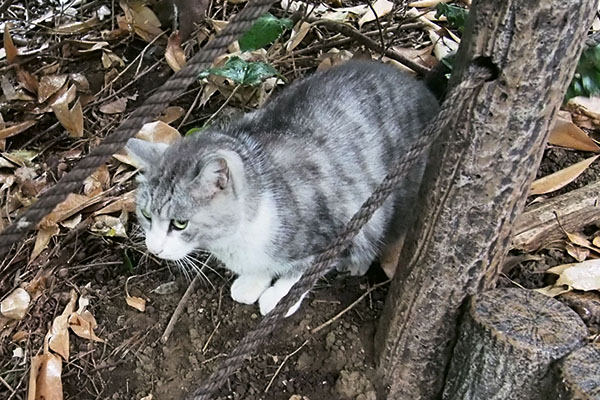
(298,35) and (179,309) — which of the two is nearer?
(179,309)

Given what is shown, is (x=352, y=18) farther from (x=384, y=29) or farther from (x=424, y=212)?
(x=424, y=212)

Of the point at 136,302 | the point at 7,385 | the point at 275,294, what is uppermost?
the point at 275,294

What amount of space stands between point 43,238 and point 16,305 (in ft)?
0.73

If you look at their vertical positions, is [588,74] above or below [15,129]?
above

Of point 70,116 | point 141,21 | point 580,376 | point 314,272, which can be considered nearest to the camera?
point 314,272

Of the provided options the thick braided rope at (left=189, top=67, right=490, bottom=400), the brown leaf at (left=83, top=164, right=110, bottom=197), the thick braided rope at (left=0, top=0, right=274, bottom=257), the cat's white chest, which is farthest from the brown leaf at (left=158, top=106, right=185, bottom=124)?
the thick braided rope at (left=0, top=0, right=274, bottom=257)

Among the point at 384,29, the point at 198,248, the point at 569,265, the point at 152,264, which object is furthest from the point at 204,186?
the point at 384,29

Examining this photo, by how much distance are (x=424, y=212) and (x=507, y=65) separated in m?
0.37

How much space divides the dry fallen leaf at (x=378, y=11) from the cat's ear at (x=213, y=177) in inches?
49.3

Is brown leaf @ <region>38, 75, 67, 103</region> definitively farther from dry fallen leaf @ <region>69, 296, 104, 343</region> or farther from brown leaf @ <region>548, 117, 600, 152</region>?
brown leaf @ <region>548, 117, 600, 152</region>

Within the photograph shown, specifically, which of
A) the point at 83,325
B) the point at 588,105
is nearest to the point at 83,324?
the point at 83,325

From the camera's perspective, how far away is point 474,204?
4.52ft

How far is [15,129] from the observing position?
2312 mm

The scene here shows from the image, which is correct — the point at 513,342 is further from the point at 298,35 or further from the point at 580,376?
the point at 298,35
